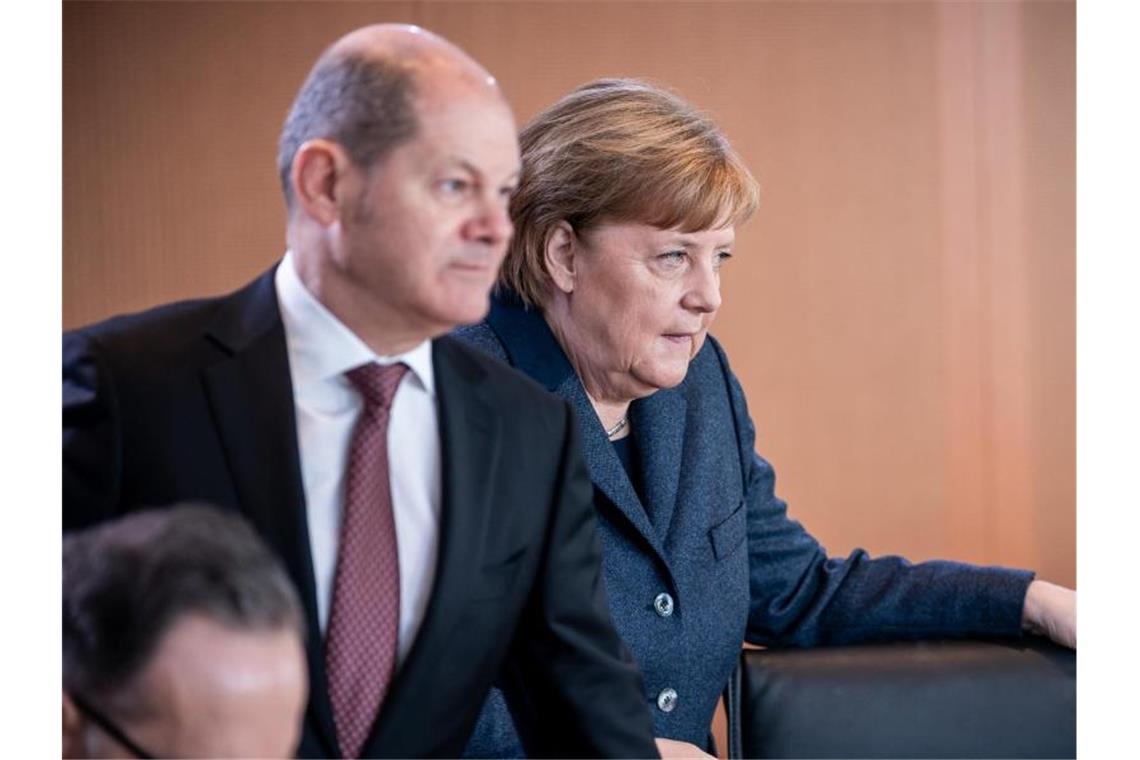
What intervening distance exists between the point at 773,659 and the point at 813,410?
0.25 metres

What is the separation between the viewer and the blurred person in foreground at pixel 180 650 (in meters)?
0.63

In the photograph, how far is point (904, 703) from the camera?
139 centimetres

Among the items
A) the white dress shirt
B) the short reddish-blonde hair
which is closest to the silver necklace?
the short reddish-blonde hair

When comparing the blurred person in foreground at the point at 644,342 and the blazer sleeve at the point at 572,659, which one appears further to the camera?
the blurred person in foreground at the point at 644,342

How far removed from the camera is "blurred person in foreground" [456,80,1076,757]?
45.8 inches

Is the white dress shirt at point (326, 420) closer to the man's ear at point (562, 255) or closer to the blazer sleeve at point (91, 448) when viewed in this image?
the blazer sleeve at point (91, 448)

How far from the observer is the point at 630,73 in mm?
1282

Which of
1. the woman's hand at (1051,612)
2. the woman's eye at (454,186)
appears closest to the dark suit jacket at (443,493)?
the woman's eye at (454,186)

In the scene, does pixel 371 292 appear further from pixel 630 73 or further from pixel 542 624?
pixel 630 73

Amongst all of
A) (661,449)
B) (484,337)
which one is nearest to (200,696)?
(484,337)

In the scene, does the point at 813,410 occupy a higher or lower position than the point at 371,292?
lower

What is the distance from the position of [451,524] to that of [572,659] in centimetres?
15

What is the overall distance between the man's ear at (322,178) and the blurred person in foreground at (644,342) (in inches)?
17.7
